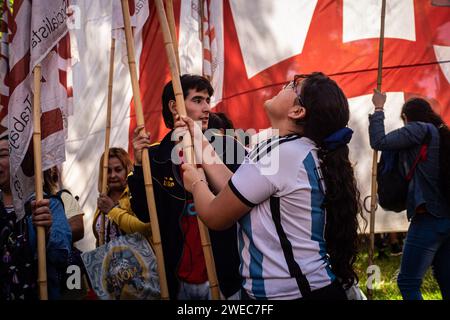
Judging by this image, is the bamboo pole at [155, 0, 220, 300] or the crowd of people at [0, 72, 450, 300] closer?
the crowd of people at [0, 72, 450, 300]

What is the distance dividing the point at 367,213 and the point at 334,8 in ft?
6.51

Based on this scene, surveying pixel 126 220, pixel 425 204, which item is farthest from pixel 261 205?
pixel 425 204

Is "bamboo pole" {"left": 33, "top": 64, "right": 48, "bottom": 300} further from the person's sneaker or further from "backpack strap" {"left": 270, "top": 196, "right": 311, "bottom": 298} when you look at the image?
the person's sneaker

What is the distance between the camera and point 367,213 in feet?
18.9

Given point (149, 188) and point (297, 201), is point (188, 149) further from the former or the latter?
point (297, 201)

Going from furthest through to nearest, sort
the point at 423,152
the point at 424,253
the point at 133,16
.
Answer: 1. the point at 423,152
2. the point at 424,253
3. the point at 133,16

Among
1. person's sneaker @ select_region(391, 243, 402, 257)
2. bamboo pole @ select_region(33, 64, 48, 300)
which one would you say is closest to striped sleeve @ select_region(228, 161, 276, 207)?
bamboo pole @ select_region(33, 64, 48, 300)

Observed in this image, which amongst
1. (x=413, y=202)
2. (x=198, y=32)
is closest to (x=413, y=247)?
(x=413, y=202)

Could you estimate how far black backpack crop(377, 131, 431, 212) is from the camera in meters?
4.81

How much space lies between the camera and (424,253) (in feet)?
14.9

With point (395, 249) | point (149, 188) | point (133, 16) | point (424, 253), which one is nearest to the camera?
point (149, 188)

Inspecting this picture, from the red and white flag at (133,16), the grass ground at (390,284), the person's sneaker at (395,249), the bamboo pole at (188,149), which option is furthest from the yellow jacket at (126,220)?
the person's sneaker at (395,249)

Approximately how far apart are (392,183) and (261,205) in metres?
2.72

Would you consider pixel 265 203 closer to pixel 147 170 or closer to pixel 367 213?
pixel 147 170
